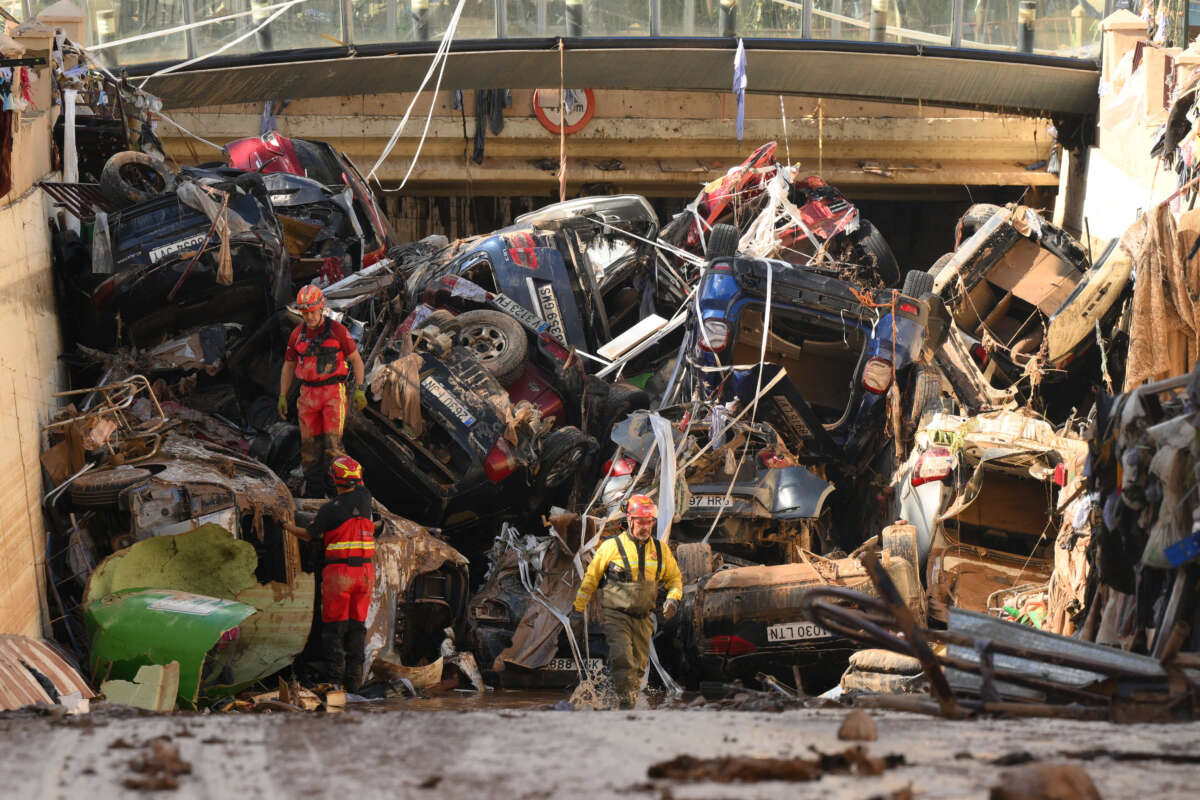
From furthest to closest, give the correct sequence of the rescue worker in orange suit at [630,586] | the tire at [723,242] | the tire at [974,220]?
the tire at [974,220] → the tire at [723,242] → the rescue worker in orange suit at [630,586]

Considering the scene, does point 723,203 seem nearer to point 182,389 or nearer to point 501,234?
point 501,234

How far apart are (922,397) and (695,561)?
106 inches

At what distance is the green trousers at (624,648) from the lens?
28.6 ft

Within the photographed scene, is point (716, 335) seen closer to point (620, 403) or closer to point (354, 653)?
point (620, 403)

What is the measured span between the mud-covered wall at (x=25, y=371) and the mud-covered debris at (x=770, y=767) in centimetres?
512

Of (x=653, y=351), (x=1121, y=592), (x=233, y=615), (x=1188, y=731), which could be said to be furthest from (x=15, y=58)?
(x=1188, y=731)

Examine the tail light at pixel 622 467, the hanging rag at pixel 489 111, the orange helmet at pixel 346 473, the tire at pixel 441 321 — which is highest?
the hanging rag at pixel 489 111

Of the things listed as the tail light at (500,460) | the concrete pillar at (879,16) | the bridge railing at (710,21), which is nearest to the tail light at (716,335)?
the tail light at (500,460)

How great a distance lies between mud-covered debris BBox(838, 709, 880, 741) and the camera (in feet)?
13.3

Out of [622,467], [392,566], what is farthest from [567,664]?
[622,467]

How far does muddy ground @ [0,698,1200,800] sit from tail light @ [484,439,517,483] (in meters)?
6.26

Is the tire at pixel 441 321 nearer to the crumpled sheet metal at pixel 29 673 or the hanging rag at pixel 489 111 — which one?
the crumpled sheet metal at pixel 29 673

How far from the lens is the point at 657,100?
21.3 m

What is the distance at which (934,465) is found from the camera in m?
10.5
